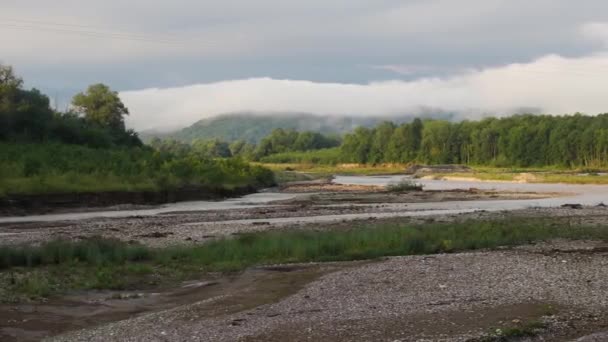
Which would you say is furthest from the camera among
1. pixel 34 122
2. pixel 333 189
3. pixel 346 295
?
pixel 333 189

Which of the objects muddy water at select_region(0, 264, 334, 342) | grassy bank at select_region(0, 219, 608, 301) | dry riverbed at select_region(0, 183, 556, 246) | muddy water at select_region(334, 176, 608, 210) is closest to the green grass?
muddy water at select_region(0, 264, 334, 342)

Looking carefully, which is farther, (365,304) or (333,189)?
(333,189)

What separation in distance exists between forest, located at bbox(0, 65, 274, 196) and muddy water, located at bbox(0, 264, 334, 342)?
41166 millimetres

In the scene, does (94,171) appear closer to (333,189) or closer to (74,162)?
(74,162)

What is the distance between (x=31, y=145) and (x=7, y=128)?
9116mm

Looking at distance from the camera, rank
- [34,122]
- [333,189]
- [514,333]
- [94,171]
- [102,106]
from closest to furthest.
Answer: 1. [514,333]
2. [94,171]
3. [34,122]
4. [333,189]
5. [102,106]

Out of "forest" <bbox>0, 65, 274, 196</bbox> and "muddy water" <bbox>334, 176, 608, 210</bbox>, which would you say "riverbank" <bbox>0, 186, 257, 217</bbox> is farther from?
"muddy water" <bbox>334, 176, 608, 210</bbox>

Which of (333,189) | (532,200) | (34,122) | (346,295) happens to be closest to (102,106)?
(34,122)

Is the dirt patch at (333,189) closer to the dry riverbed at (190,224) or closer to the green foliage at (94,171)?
the green foliage at (94,171)

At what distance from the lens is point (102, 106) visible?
127812 millimetres

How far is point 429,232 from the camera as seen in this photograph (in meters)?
33.9

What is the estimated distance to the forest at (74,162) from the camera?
64.8 meters

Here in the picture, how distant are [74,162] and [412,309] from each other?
2420 inches

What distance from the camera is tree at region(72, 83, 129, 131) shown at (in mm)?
125750
